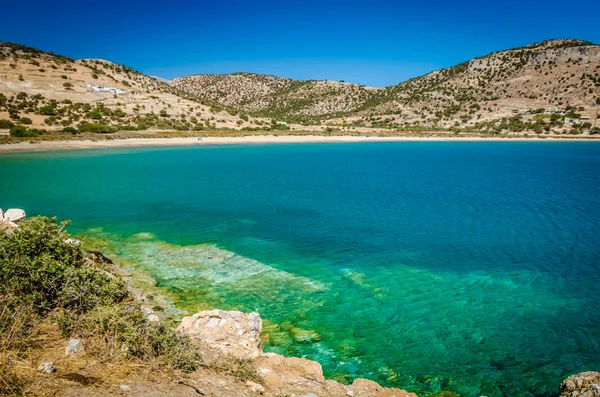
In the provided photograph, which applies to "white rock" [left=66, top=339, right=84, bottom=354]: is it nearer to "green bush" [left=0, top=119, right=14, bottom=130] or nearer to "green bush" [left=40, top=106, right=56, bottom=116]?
"green bush" [left=0, top=119, right=14, bottom=130]

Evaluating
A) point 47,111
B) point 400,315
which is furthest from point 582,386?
point 47,111

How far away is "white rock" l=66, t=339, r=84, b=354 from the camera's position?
5.10 m

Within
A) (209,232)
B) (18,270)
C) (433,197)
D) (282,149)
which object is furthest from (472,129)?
(18,270)

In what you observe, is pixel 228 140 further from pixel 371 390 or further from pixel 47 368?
pixel 47 368

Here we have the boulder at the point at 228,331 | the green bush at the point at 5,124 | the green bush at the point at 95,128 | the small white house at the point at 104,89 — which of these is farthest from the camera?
the small white house at the point at 104,89

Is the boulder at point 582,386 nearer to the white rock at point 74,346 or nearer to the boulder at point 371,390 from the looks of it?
the boulder at point 371,390

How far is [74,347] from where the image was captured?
5.14m

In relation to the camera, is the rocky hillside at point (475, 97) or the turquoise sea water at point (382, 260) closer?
the turquoise sea water at point (382, 260)

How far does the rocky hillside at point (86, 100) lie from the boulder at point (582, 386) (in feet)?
220

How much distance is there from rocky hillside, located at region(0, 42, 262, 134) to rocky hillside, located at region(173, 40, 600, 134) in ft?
79.5

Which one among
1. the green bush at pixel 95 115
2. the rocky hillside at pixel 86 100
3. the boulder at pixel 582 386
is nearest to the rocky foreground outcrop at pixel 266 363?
the boulder at pixel 582 386

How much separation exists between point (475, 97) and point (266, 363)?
A: 126m

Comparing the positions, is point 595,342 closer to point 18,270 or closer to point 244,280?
point 244,280

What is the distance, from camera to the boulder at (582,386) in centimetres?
593
